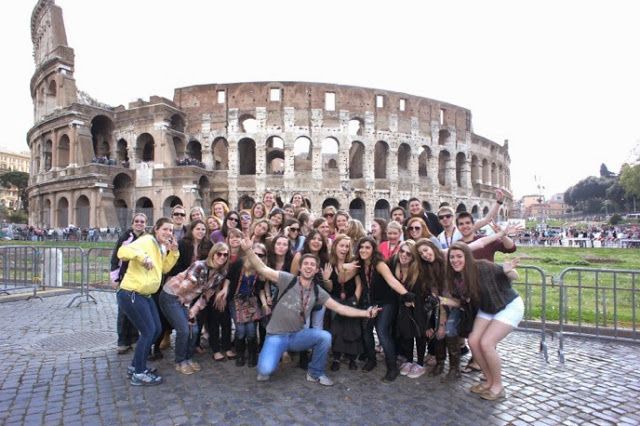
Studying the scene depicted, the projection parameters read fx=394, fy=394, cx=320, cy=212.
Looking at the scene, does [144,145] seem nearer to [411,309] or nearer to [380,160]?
[380,160]

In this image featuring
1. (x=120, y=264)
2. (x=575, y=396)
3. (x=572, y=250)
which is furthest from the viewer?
(x=572, y=250)

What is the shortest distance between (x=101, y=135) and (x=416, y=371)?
31652 mm

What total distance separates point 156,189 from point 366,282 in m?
24.4

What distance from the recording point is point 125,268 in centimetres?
495

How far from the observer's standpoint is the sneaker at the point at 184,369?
4.51 m

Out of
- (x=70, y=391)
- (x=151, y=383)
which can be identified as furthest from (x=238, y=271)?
(x=70, y=391)

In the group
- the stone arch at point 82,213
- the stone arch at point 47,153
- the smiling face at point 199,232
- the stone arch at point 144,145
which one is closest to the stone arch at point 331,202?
the stone arch at point 144,145

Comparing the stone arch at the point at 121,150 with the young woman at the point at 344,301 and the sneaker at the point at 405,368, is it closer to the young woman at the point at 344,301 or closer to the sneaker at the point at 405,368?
the young woman at the point at 344,301

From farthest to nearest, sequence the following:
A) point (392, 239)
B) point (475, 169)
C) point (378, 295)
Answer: point (475, 169) < point (392, 239) < point (378, 295)

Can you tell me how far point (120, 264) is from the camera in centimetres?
507

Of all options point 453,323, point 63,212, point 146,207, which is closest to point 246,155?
point 146,207

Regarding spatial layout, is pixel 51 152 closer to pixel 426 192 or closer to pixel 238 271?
pixel 426 192

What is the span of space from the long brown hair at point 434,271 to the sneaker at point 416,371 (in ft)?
3.01

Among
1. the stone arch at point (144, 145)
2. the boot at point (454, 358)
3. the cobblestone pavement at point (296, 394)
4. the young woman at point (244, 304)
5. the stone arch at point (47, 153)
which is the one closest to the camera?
the cobblestone pavement at point (296, 394)
